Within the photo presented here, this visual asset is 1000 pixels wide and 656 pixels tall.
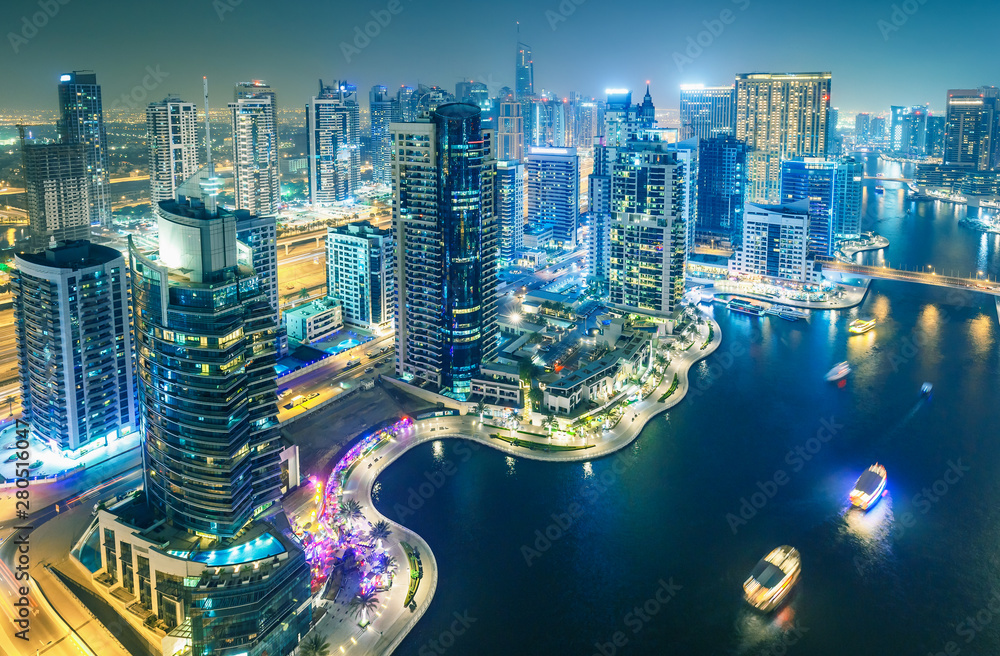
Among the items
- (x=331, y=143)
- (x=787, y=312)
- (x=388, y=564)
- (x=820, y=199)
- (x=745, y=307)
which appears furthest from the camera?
(x=331, y=143)

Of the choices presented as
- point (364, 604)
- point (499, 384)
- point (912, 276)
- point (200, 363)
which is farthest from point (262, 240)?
point (912, 276)

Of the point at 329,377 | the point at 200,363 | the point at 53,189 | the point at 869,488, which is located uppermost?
the point at 53,189

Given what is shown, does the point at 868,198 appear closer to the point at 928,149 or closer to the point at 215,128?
the point at 928,149

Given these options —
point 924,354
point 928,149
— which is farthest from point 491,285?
point 928,149

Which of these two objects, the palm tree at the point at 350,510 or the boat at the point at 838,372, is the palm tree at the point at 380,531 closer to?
the palm tree at the point at 350,510

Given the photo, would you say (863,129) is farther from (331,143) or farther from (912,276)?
(331,143)

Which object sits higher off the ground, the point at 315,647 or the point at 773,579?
the point at 773,579

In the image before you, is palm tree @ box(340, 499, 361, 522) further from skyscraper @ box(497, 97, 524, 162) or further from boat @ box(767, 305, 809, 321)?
skyscraper @ box(497, 97, 524, 162)
